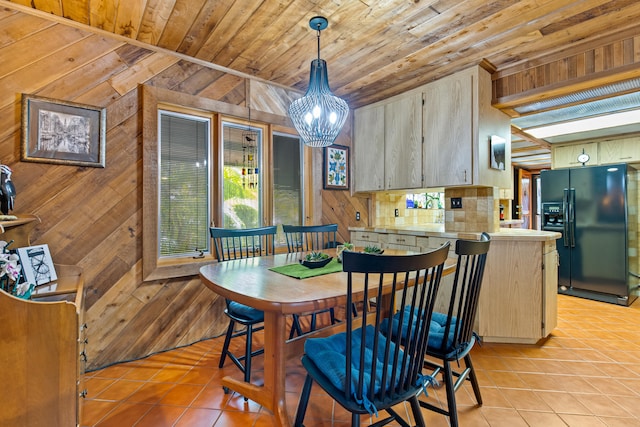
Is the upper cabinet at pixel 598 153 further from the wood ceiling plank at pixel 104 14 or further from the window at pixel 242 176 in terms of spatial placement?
the wood ceiling plank at pixel 104 14

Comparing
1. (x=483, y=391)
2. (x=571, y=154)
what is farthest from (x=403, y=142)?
(x=571, y=154)

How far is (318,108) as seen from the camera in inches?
81.9

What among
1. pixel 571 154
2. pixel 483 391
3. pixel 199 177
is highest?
pixel 571 154

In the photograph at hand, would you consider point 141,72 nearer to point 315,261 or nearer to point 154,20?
point 154,20

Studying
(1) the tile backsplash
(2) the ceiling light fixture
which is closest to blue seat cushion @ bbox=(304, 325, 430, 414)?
(2) the ceiling light fixture

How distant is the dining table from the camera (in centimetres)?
126

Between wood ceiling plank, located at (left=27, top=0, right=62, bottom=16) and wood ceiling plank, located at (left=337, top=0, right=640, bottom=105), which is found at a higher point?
wood ceiling plank, located at (left=337, top=0, right=640, bottom=105)

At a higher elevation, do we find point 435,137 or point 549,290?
point 435,137

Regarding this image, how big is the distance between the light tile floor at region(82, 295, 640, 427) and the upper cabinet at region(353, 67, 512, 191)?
4.95 ft

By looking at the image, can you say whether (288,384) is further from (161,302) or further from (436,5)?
(436,5)

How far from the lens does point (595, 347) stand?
8.32 ft

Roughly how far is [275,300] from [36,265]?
1.40 metres

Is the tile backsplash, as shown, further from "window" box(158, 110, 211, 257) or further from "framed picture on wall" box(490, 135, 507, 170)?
"window" box(158, 110, 211, 257)

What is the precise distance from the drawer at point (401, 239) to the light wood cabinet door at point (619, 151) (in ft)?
10.5
